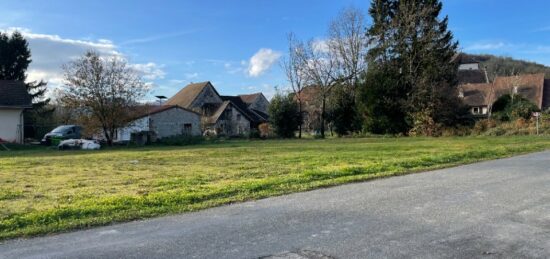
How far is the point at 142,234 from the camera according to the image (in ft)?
18.3

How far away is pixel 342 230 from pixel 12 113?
32.0 metres

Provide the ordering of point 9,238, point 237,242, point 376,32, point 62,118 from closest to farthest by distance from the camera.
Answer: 1. point 237,242
2. point 9,238
3. point 62,118
4. point 376,32

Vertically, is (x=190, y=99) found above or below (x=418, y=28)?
below

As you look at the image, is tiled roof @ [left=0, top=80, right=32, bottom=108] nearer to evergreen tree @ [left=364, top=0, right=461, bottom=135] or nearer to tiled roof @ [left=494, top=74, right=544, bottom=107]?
evergreen tree @ [left=364, top=0, right=461, bottom=135]

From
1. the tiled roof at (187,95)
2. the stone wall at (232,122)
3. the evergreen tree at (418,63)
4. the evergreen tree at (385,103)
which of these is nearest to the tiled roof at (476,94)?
the evergreen tree at (418,63)

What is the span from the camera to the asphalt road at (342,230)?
4.75 metres

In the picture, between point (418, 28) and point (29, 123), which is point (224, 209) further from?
point (29, 123)

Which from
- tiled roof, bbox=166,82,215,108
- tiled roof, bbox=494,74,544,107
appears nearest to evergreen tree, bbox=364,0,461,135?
tiled roof, bbox=494,74,544,107

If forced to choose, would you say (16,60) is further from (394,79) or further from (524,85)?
(524,85)

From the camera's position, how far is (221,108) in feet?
186

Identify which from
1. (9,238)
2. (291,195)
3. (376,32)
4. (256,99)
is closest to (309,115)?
(376,32)

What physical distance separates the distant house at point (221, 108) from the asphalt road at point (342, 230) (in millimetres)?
41083

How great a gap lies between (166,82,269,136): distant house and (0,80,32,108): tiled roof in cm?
1910

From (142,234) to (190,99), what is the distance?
188ft
